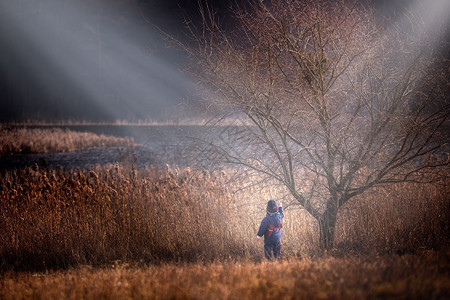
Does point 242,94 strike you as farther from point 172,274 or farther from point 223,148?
point 172,274

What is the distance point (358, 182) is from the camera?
618 cm

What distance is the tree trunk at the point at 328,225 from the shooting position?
18.1 ft

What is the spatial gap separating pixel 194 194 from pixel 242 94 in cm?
271

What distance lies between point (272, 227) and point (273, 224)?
0.06 m

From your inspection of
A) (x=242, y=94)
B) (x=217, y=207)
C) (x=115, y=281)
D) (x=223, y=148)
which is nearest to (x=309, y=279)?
(x=115, y=281)

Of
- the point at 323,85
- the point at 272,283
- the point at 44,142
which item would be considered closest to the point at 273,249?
the point at 272,283

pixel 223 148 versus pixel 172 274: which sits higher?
pixel 223 148

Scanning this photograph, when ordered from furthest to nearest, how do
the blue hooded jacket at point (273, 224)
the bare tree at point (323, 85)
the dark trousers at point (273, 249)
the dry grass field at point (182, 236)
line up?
the bare tree at point (323, 85) < the dark trousers at point (273, 249) < the blue hooded jacket at point (273, 224) < the dry grass field at point (182, 236)

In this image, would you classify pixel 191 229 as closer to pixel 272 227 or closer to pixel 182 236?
pixel 182 236

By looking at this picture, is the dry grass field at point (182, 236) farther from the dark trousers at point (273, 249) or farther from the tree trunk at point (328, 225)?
the dark trousers at point (273, 249)

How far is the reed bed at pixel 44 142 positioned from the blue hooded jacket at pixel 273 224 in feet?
59.9

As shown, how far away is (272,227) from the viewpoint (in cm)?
488

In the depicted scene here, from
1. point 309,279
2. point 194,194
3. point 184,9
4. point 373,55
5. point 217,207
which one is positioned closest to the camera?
point 309,279

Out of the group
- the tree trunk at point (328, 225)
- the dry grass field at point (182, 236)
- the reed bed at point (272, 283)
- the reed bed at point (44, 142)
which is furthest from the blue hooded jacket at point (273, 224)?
the reed bed at point (44, 142)
